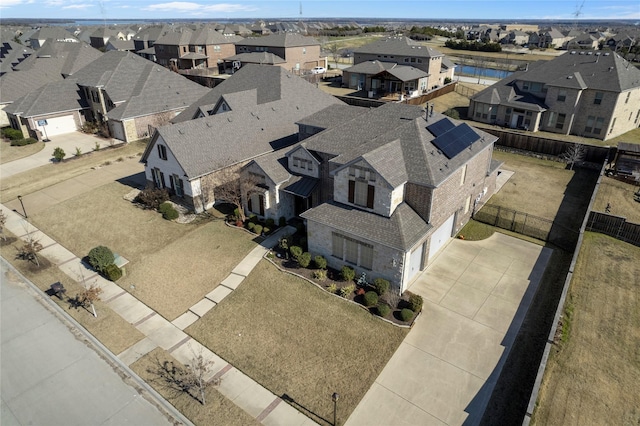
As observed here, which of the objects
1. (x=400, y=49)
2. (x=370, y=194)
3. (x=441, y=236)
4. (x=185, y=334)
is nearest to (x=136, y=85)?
(x=370, y=194)

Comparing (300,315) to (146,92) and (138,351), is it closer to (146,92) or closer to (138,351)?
(138,351)

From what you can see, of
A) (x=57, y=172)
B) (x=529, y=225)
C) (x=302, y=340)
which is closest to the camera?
(x=302, y=340)

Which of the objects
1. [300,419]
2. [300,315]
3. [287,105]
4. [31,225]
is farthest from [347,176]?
[31,225]

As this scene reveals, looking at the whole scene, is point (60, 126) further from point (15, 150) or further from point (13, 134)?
point (15, 150)

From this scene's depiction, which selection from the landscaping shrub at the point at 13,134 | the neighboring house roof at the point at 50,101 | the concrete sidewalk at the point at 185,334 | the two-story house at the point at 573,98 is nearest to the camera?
the concrete sidewalk at the point at 185,334

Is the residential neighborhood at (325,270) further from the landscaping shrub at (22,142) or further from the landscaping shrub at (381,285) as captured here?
the landscaping shrub at (22,142)

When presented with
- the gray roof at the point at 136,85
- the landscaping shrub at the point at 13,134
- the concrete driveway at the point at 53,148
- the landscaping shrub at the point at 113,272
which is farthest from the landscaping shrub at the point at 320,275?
the landscaping shrub at the point at 13,134
